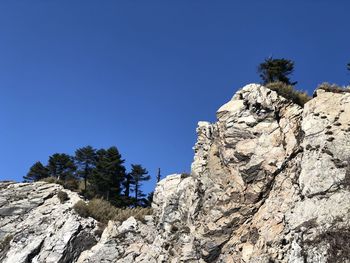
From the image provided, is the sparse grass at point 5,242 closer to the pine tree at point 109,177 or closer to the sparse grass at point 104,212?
the sparse grass at point 104,212

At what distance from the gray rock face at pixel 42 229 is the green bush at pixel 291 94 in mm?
17730

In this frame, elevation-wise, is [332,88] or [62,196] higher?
[332,88]

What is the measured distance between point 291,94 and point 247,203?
8.10 metres

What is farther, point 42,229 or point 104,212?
point 104,212

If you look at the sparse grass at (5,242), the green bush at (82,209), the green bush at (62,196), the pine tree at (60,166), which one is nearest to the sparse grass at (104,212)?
the green bush at (82,209)

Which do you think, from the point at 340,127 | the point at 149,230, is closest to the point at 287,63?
the point at 340,127

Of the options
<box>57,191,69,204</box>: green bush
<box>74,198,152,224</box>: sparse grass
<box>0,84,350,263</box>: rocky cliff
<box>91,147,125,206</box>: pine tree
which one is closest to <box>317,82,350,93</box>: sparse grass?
<box>0,84,350,263</box>: rocky cliff

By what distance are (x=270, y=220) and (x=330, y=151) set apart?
477 cm

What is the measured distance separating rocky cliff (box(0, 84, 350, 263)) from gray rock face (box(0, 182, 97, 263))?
0.10m

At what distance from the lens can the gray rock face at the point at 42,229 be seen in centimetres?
2995

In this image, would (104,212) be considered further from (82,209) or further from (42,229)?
(42,229)

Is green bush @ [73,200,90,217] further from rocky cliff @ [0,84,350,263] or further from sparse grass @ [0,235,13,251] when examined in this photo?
sparse grass @ [0,235,13,251]

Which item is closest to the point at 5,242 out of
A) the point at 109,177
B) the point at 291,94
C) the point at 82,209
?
the point at 82,209

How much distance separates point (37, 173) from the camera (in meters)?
63.2
